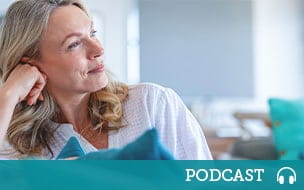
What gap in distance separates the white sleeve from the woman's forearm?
0.51ft

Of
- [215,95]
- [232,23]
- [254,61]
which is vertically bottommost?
[215,95]

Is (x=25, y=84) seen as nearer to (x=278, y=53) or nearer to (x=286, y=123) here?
(x=286, y=123)

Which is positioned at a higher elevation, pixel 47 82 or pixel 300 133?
pixel 47 82

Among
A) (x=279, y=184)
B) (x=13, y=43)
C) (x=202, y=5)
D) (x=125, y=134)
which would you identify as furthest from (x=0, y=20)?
(x=202, y=5)

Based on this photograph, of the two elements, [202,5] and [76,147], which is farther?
[202,5]

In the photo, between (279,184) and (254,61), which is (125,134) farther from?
(254,61)

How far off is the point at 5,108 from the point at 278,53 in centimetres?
279

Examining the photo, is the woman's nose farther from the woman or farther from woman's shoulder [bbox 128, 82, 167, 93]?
woman's shoulder [bbox 128, 82, 167, 93]

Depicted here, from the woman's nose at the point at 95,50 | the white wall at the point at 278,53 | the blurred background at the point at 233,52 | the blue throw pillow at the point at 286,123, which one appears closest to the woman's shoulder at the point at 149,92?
the woman's nose at the point at 95,50

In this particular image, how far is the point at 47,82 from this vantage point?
1.65 feet

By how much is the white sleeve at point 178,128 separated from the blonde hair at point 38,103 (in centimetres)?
5

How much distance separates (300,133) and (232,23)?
206 cm

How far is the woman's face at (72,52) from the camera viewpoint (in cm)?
46

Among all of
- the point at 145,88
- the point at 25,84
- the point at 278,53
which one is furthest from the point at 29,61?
the point at 278,53
